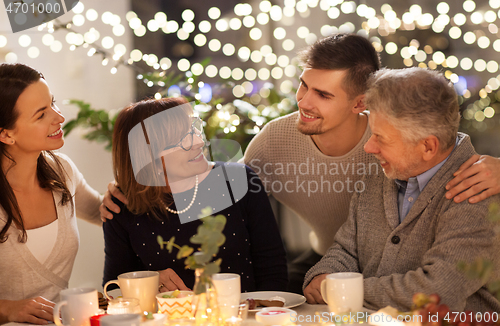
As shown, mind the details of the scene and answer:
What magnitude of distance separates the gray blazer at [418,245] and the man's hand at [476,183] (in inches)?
0.8

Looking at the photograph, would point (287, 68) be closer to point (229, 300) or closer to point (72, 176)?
point (72, 176)

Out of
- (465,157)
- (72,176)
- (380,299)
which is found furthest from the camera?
(72,176)

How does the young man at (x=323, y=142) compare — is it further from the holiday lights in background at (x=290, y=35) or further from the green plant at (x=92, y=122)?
the holiday lights in background at (x=290, y=35)

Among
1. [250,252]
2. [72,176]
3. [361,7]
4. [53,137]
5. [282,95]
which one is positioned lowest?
[250,252]

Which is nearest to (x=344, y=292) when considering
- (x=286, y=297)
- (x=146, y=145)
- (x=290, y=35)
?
(x=286, y=297)

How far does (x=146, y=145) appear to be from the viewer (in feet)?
5.38

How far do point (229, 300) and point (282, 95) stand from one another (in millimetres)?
2391

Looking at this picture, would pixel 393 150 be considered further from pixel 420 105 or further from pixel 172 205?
pixel 172 205

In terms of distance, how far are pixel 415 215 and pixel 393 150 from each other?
0.65 feet

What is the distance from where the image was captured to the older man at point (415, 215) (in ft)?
3.95

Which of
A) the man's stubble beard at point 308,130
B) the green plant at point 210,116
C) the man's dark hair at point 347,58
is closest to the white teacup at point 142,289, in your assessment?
the man's stubble beard at point 308,130

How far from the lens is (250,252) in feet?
5.66

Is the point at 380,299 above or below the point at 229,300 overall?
below

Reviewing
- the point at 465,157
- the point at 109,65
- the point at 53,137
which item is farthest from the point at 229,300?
the point at 109,65
